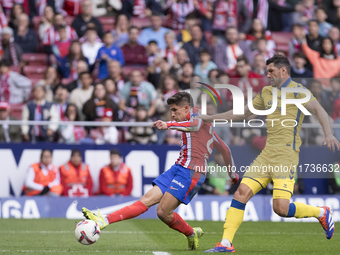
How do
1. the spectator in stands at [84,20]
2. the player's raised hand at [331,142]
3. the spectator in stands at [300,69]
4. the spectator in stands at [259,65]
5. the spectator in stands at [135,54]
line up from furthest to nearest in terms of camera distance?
the spectator in stands at [84,20] < the spectator in stands at [135,54] < the spectator in stands at [300,69] < the spectator in stands at [259,65] < the player's raised hand at [331,142]

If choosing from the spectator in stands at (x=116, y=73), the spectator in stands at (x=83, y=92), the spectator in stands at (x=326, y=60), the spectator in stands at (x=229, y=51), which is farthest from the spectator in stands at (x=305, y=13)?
the spectator in stands at (x=83, y=92)

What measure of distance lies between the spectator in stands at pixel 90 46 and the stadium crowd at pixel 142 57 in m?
0.02

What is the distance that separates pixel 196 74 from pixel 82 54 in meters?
2.78

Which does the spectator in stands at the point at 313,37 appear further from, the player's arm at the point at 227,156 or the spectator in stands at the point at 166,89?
the player's arm at the point at 227,156

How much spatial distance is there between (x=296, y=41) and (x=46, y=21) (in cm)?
641

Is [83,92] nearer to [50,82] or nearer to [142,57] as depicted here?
[50,82]

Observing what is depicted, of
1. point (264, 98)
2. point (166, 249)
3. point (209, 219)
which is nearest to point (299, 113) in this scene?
point (264, 98)

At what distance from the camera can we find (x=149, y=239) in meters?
8.25

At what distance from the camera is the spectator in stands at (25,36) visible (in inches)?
580

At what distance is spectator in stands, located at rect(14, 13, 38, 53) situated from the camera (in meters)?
14.7

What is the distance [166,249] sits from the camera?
7.11m

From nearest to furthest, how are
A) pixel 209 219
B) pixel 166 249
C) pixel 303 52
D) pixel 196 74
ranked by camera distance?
pixel 166 249
pixel 209 219
pixel 196 74
pixel 303 52

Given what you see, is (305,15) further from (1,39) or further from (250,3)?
(1,39)

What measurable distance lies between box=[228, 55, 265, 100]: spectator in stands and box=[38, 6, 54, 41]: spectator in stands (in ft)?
16.4
